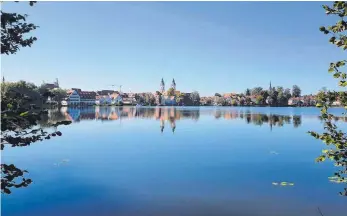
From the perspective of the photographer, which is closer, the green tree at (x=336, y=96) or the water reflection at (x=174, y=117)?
the green tree at (x=336, y=96)

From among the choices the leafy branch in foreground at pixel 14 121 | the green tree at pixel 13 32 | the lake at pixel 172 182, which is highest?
the green tree at pixel 13 32

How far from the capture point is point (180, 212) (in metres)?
15.7

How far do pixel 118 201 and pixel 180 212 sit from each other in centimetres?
359

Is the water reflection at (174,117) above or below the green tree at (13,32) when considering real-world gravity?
below

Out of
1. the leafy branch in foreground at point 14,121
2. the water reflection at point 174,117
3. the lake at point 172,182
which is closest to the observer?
the leafy branch in foreground at point 14,121

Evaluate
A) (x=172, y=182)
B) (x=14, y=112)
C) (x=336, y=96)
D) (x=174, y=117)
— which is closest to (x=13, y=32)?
(x=14, y=112)

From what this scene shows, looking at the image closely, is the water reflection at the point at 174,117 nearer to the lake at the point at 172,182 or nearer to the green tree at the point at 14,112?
the lake at the point at 172,182

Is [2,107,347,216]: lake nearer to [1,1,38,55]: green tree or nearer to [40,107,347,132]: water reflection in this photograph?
[1,1,38,55]: green tree

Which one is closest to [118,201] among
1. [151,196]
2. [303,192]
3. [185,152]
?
[151,196]

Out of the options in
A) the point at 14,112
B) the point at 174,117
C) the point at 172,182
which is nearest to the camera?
the point at 14,112

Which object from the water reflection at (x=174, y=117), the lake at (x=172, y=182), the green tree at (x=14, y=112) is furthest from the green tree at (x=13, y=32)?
the water reflection at (x=174, y=117)

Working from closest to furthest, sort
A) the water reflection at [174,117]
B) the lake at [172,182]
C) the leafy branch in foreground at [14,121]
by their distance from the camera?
the leafy branch in foreground at [14,121] < the lake at [172,182] < the water reflection at [174,117]

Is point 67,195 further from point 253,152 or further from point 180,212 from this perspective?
point 253,152

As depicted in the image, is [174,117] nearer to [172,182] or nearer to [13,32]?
[172,182]
